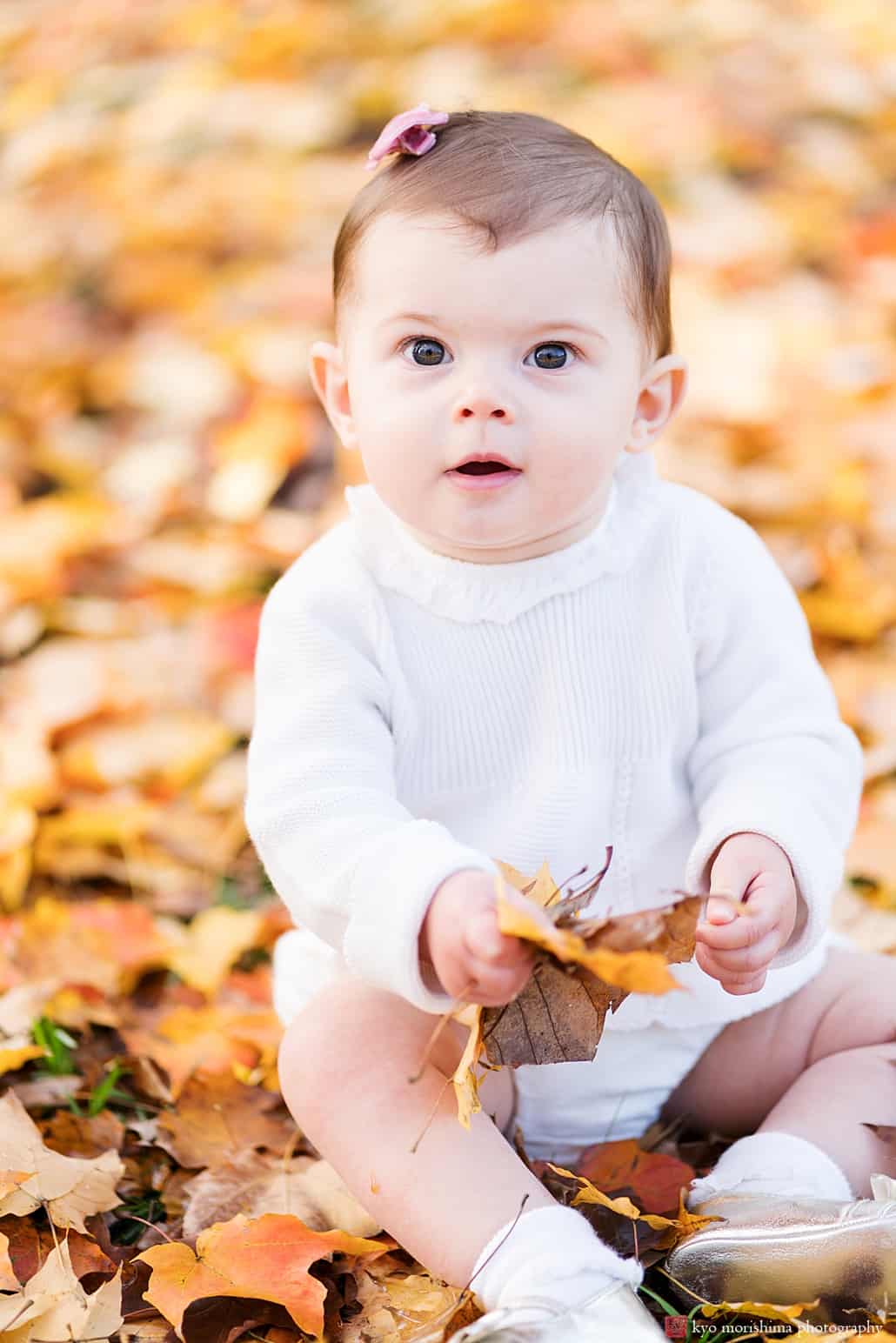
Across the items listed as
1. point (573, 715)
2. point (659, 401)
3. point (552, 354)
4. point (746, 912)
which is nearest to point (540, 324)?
point (552, 354)

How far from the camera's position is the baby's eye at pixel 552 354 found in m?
1.25

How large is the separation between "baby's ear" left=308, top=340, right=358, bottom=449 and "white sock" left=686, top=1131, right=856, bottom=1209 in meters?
0.66

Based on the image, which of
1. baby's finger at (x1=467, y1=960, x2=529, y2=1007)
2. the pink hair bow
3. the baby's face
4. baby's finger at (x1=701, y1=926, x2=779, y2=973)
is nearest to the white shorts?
baby's finger at (x1=701, y1=926, x2=779, y2=973)

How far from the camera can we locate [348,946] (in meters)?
1.20

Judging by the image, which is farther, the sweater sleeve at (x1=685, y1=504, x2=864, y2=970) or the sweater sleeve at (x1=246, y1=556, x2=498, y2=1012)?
the sweater sleeve at (x1=685, y1=504, x2=864, y2=970)

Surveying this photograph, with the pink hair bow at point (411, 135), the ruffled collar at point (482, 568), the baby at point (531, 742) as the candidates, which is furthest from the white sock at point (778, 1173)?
the pink hair bow at point (411, 135)

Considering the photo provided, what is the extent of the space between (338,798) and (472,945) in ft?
0.73

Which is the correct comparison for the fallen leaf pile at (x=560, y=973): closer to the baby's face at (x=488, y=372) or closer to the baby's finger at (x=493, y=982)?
the baby's finger at (x=493, y=982)

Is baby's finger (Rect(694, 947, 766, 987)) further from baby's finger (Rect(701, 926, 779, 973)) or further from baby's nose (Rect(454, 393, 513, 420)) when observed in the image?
baby's nose (Rect(454, 393, 513, 420))

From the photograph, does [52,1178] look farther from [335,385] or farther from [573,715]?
[335,385]

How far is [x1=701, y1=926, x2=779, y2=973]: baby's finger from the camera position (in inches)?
47.2

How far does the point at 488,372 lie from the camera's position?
1.22 meters

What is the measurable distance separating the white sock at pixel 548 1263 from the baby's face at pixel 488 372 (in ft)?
1.70

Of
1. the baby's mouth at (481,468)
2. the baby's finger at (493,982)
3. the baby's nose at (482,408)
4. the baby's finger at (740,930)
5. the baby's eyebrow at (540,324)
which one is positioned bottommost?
the baby's finger at (740,930)
